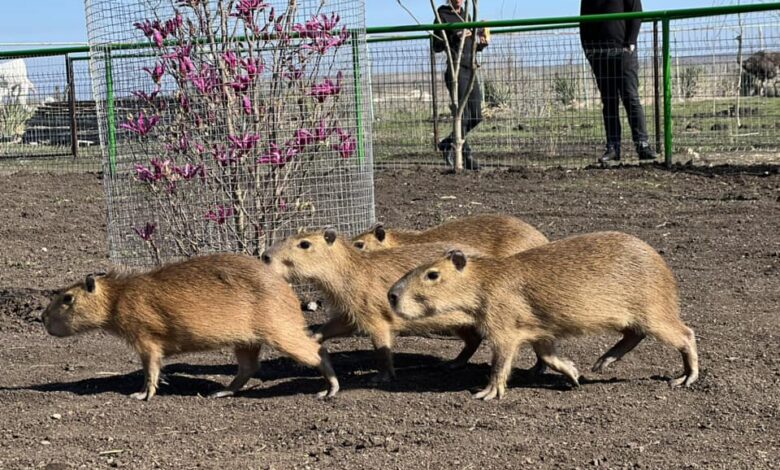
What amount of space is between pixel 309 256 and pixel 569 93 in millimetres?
8517

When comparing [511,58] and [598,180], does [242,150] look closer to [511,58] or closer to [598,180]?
[598,180]

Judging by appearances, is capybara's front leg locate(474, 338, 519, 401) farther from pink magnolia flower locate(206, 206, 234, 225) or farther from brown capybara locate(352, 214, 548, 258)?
pink magnolia flower locate(206, 206, 234, 225)

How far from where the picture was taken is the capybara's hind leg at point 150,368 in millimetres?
4859

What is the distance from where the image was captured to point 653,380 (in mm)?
4910

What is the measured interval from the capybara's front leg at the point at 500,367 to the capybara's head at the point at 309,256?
0.94 metres

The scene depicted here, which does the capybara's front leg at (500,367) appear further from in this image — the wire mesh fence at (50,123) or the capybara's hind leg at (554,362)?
A: the wire mesh fence at (50,123)

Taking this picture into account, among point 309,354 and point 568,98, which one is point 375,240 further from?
point 568,98

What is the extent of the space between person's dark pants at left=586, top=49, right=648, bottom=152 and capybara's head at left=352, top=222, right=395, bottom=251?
6747 millimetres

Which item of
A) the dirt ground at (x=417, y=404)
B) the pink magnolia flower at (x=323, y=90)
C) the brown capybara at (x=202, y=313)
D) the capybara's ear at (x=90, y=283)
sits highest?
the pink magnolia flower at (x=323, y=90)

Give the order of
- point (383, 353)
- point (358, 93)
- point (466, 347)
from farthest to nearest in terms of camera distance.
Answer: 1. point (358, 93)
2. point (466, 347)
3. point (383, 353)

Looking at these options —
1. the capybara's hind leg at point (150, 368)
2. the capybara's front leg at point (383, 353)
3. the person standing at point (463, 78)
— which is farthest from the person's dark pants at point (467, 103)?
the capybara's hind leg at point (150, 368)

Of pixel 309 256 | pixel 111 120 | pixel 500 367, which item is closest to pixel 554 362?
pixel 500 367

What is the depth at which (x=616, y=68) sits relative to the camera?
1231cm

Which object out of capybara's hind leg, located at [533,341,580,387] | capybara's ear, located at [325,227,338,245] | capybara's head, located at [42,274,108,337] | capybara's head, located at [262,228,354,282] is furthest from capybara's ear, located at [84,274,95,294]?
capybara's hind leg, located at [533,341,580,387]
